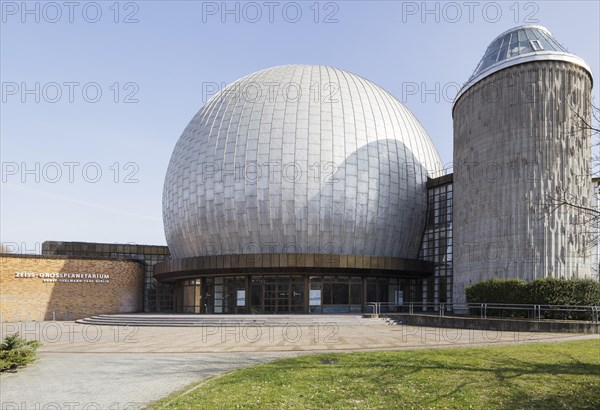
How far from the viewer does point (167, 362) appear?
51.4 ft

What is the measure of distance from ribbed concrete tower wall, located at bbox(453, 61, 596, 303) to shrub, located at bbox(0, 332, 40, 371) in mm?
25637

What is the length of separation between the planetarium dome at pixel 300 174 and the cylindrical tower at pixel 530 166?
781 cm

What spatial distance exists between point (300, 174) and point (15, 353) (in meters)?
25.6

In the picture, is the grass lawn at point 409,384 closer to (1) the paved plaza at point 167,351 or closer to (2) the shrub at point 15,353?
(1) the paved plaza at point 167,351

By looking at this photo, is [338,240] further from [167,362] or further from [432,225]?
[167,362]

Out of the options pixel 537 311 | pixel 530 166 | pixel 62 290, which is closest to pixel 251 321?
pixel 537 311

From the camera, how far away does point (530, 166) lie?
99.9 ft

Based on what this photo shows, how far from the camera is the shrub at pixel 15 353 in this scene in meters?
14.4

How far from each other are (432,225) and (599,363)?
28261 millimetres

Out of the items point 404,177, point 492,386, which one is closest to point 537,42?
point 404,177

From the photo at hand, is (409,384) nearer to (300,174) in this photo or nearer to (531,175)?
(531,175)

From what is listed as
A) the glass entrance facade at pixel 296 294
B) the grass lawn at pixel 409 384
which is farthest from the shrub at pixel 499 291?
the grass lawn at pixel 409 384

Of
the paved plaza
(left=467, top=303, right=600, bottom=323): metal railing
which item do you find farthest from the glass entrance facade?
(left=467, top=303, right=600, bottom=323): metal railing

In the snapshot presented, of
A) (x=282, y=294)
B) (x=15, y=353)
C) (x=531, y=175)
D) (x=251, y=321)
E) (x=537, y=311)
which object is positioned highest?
(x=531, y=175)
